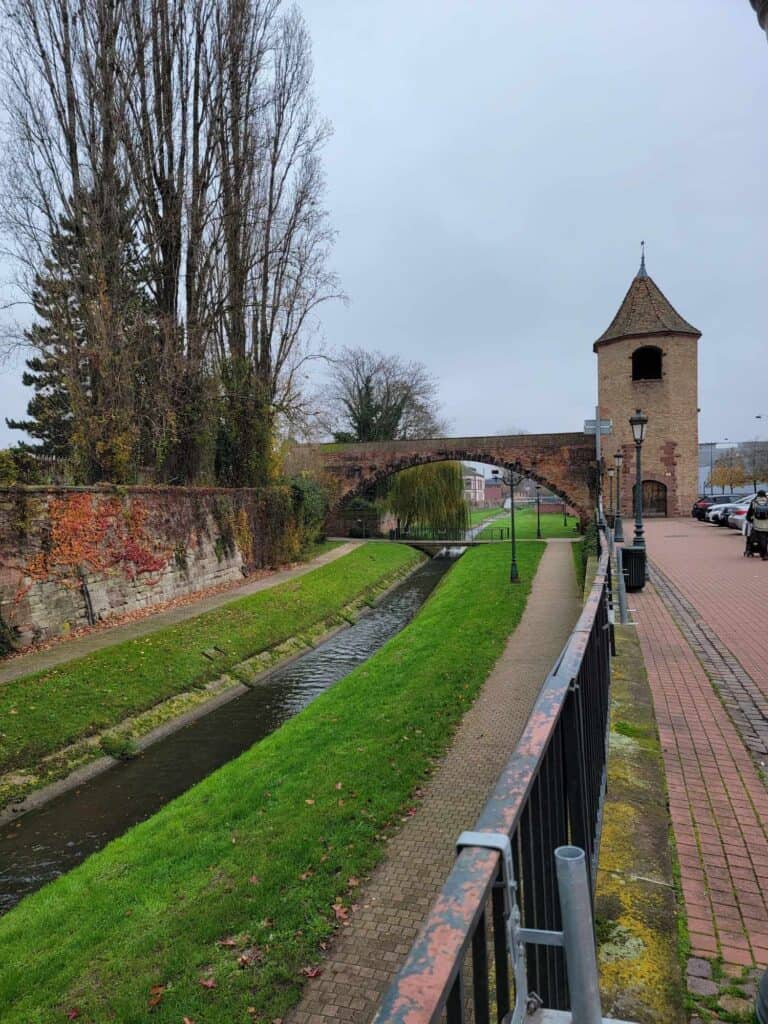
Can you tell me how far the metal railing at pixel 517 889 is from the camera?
96 cm

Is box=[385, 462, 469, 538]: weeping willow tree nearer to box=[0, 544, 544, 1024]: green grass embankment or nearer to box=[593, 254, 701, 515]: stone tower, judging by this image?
box=[593, 254, 701, 515]: stone tower

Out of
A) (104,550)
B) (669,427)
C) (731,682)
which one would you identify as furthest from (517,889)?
(669,427)

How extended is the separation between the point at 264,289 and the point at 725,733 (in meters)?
24.1

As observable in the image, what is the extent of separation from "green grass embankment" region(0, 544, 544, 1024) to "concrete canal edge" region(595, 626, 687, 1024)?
2.39 m

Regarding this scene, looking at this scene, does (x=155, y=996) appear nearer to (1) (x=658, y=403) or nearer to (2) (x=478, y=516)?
(1) (x=658, y=403)

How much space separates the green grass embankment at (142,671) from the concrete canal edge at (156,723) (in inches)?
A: 5.6

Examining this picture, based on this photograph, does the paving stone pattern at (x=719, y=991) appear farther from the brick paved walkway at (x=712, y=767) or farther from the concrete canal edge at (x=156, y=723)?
the concrete canal edge at (x=156, y=723)

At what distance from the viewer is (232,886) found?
5.30 meters

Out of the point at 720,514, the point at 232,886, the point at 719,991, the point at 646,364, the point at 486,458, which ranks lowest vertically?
→ the point at 232,886

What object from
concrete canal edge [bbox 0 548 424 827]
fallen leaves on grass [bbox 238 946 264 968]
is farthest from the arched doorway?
fallen leaves on grass [bbox 238 946 264 968]

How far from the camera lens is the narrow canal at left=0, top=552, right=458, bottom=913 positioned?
686 cm

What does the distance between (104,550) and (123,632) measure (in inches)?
87.3

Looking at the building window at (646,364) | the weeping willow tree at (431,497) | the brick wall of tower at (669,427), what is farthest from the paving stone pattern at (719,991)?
the building window at (646,364)

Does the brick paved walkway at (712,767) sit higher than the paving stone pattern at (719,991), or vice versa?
the paving stone pattern at (719,991)
